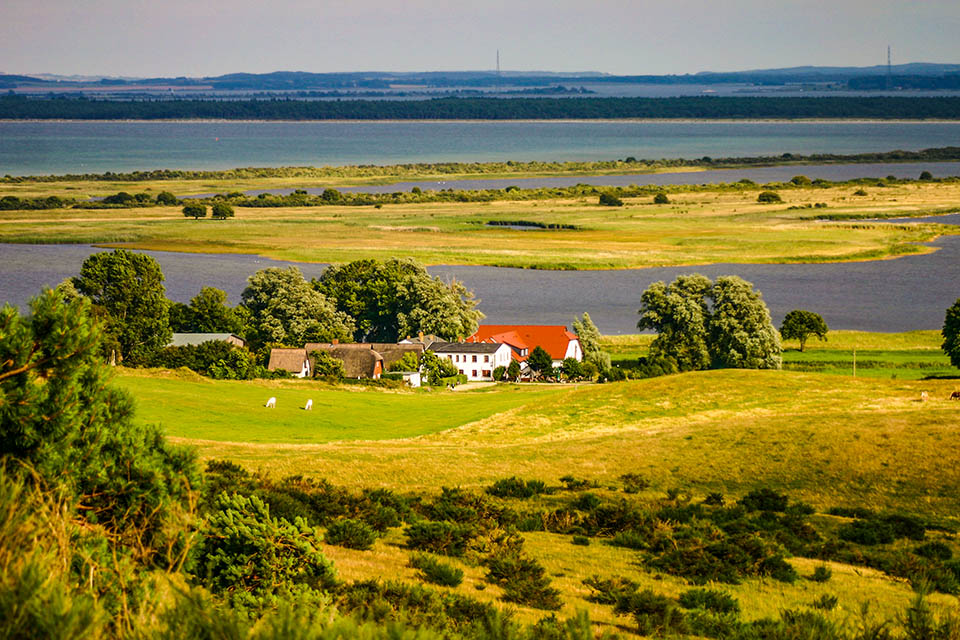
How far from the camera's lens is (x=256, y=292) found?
67.3m

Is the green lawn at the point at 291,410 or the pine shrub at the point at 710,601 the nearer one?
the pine shrub at the point at 710,601

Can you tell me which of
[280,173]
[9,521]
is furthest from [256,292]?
[280,173]

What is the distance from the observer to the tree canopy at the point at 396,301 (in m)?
68.8

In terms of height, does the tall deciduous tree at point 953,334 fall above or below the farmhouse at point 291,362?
above

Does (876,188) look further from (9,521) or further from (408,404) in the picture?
(9,521)

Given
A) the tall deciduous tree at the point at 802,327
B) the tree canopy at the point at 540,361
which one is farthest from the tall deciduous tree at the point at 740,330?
the tree canopy at the point at 540,361

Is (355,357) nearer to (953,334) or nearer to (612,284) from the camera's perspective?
(953,334)

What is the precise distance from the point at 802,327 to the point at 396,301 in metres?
24.9

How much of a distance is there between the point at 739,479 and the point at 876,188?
5703 inches

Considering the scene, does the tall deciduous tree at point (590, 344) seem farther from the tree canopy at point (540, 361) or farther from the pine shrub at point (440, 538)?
the pine shrub at point (440, 538)

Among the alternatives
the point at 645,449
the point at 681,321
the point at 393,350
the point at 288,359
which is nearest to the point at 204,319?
the point at 288,359

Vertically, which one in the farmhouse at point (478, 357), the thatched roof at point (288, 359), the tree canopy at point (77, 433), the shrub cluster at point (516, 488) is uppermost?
the tree canopy at point (77, 433)

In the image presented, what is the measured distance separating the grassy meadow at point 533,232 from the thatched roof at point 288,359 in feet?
104

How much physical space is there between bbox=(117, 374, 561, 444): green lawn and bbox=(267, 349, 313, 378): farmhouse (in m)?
11.9
